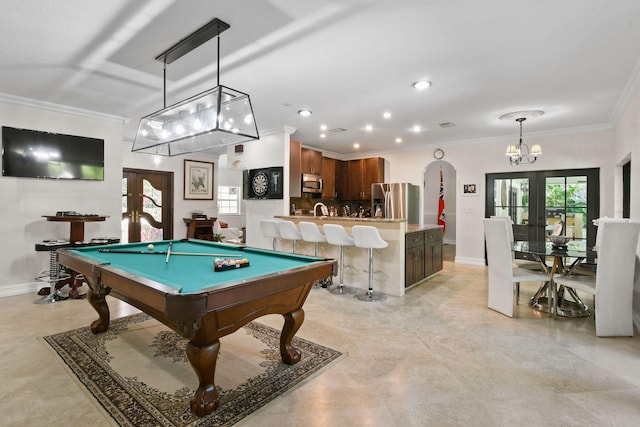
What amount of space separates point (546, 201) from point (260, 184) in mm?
5299

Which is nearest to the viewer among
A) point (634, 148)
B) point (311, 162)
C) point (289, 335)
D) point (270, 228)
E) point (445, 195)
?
point (289, 335)

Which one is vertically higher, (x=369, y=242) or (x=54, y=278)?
(x=369, y=242)

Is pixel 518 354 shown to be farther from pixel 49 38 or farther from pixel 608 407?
pixel 49 38

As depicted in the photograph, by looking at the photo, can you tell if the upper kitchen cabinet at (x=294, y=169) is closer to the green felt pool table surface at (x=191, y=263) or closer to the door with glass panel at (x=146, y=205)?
the green felt pool table surface at (x=191, y=263)

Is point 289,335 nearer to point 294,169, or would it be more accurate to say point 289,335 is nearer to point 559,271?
A: point 559,271

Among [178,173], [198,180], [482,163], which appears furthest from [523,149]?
[178,173]

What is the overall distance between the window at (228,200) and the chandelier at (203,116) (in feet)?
18.2

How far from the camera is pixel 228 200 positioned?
9.30m

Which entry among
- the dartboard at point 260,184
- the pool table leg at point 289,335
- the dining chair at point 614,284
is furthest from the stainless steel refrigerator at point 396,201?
the pool table leg at point 289,335

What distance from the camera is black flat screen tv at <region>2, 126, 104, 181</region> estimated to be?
4188 mm

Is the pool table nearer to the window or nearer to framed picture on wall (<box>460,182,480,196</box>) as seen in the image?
framed picture on wall (<box>460,182,480,196</box>)

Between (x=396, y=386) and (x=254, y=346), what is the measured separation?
48.0 inches

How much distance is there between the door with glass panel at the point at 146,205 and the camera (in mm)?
7168

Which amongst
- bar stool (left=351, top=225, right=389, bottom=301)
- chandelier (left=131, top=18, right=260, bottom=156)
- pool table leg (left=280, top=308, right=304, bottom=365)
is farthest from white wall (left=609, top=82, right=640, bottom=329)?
chandelier (left=131, top=18, right=260, bottom=156)
